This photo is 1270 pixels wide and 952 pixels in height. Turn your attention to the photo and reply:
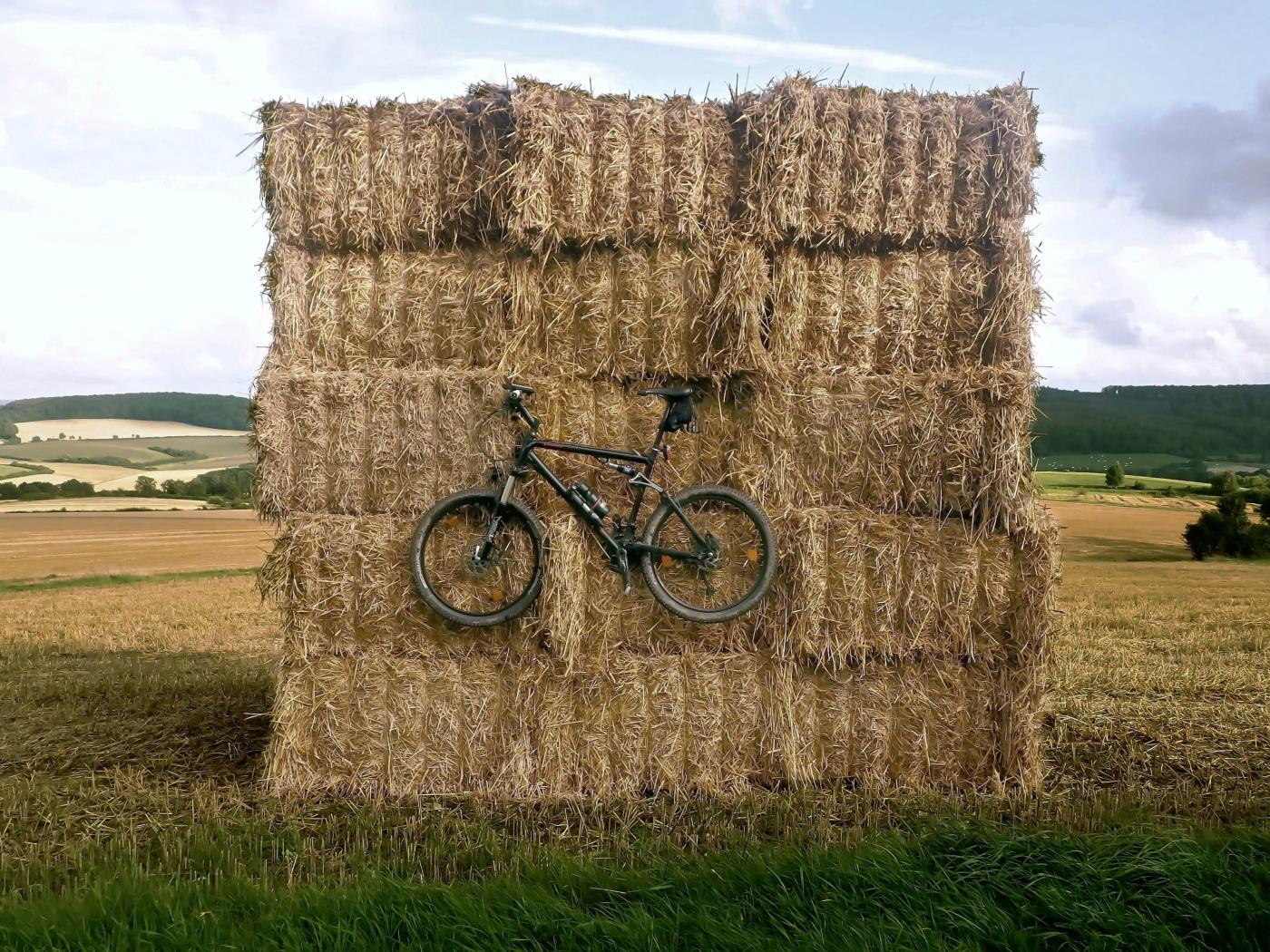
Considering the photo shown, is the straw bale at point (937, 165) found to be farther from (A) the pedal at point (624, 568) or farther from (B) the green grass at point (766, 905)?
(B) the green grass at point (766, 905)

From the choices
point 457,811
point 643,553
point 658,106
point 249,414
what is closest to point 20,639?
point 249,414

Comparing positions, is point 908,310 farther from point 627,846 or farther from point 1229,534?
point 1229,534

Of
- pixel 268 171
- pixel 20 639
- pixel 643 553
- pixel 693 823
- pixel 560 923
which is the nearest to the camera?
pixel 560 923

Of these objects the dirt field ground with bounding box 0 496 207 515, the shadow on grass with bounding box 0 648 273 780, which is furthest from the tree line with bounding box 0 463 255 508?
the shadow on grass with bounding box 0 648 273 780

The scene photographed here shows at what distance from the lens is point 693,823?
607 centimetres

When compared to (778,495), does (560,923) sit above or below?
below

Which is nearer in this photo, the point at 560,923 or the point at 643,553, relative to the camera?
the point at 560,923

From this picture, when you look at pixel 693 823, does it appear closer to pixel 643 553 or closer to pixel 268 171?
pixel 643 553

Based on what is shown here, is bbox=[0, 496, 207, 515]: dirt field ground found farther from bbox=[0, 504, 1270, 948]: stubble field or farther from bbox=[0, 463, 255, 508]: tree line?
bbox=[0, 504, 1270, 948]: stubble field

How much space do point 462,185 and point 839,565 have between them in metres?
3.63

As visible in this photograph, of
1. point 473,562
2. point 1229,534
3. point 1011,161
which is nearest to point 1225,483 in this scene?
point 1229,534

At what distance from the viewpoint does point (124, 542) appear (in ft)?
91.0

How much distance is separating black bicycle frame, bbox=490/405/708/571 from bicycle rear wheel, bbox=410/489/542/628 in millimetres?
189

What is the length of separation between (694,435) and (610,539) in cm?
91
